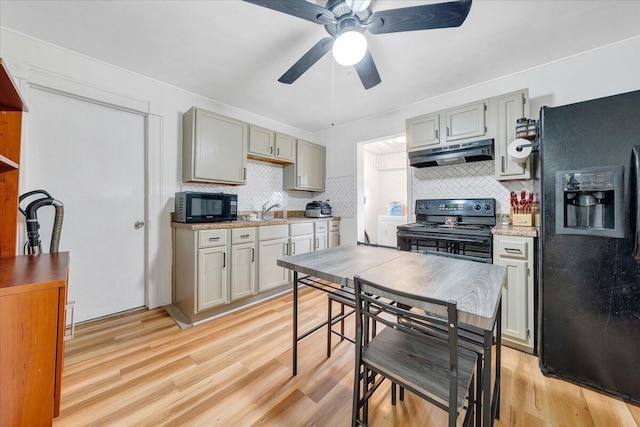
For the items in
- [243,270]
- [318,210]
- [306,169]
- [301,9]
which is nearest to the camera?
[301,9]

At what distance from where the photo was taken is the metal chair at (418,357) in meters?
0.85

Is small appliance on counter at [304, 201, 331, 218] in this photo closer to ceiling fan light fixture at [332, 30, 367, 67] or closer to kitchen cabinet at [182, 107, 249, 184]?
kitchen cabinet at [182, 107, 249, 184]

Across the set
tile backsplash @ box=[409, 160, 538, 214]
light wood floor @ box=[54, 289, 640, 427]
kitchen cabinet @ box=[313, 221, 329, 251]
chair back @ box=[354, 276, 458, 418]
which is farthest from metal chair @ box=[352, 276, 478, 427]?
kitchen cabinet @ box=[313, 221, 329, 251]

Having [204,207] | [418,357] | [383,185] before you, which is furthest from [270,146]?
[383,185]

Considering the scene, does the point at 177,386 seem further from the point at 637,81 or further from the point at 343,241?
the point at 637,81

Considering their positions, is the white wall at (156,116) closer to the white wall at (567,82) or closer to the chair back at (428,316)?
the chair back at (428,316)

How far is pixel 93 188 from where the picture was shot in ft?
7.63

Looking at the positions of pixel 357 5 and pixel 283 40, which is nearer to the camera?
pixel 357 5

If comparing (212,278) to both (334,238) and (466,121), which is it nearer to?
(334,238)

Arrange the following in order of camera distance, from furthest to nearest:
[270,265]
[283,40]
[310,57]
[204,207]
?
[270,265], [204,207], [283,40], [310,57]

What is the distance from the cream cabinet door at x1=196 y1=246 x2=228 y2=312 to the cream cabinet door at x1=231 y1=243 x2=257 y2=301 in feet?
0.32

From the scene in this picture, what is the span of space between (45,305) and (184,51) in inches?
84.7

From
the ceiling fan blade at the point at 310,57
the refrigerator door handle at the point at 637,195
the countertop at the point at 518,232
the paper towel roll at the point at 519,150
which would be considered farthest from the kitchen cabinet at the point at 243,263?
the refrigerator door handle at the point at 637,195

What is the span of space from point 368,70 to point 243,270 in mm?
2239
